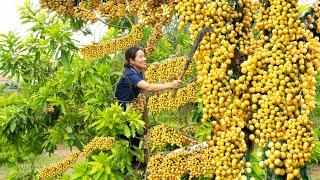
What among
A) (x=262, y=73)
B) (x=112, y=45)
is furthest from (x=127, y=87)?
(x=262, y=73)

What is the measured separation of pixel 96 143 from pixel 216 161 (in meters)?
2.46

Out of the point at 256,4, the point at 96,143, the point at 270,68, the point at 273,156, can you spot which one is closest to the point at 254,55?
the point at 270,68

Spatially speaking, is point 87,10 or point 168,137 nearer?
point 168,137

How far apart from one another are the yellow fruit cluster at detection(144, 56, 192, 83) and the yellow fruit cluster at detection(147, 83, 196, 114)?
132mm

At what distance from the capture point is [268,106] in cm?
245

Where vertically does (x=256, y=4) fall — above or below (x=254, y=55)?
above

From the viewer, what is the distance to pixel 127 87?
476 cm

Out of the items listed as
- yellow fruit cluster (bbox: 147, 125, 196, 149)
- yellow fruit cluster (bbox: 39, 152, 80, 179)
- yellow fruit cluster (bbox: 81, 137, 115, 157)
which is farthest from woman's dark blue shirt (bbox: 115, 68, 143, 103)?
yellow fruit cluster (bbox: 39, 152, 80, 179)

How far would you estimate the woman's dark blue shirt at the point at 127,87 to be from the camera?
4.56 m

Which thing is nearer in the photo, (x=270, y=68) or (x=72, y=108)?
(x=270, y=68)

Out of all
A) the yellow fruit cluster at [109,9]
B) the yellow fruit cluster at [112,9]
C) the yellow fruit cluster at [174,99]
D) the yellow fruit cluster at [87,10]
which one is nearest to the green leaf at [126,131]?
the yellow fruit cluster at [174,99]

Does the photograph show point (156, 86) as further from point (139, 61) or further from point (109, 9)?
point (109, 9)

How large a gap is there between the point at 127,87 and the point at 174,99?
0.59 meters

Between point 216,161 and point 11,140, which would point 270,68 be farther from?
point 11,140
